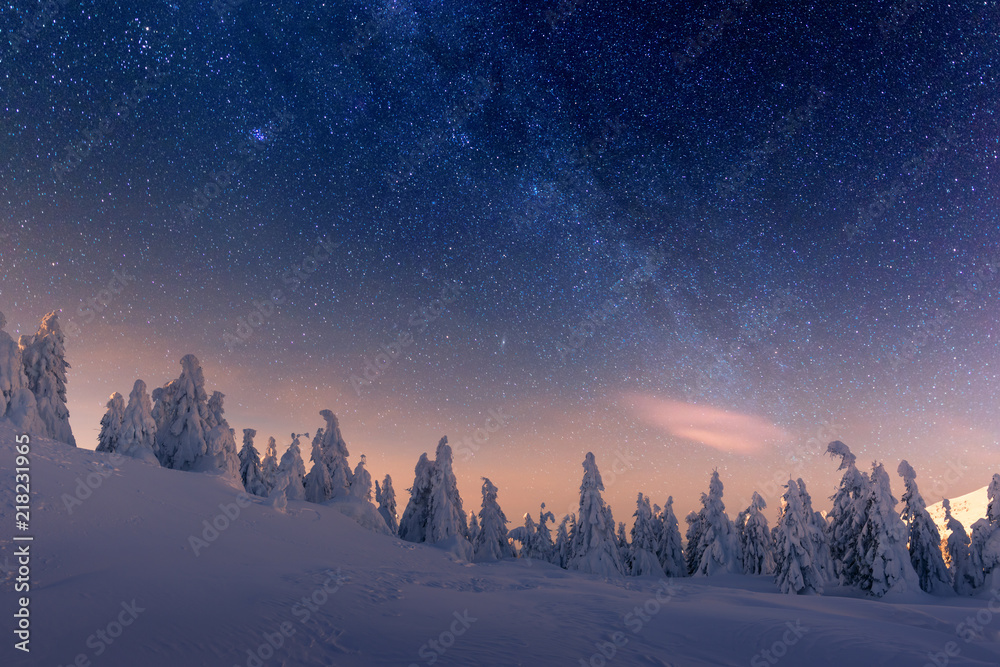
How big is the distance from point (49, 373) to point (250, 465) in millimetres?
19343

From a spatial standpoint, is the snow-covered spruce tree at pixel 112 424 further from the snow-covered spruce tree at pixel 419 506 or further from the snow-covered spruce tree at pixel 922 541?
the snow-covered spruce tree at pixel 922 541

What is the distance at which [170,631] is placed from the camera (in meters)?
8.19

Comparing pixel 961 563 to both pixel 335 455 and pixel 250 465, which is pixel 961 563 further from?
pixel 250 465

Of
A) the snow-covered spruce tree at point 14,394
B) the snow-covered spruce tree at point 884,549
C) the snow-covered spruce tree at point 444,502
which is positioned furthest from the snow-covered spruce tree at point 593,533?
the snow-covered spruce tree at point 14,394

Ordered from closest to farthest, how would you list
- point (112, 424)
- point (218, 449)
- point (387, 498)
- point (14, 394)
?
point (14, 394) < point (218, 449) < point (112, 424) < point (387, 498)

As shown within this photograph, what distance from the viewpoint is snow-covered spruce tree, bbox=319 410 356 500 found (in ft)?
132

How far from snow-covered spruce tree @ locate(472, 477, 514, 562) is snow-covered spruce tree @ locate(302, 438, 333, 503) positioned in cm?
1637

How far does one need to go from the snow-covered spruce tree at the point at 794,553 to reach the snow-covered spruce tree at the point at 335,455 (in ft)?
121

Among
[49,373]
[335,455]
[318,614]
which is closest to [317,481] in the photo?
[335,455]

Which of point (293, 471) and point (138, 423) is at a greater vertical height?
point (138, 423)

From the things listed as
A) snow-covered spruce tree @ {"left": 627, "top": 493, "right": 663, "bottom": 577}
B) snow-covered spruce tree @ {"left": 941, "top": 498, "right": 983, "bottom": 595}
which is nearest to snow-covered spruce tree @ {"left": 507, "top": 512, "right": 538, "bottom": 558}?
snow-covered spruce tree @ {"left": 627, "top": 493, "right": 663, "bottom": 577}

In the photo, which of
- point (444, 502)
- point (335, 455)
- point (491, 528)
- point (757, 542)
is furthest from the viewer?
point (491, 528)

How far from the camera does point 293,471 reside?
122 ft

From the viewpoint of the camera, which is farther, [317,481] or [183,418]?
[317,481]
